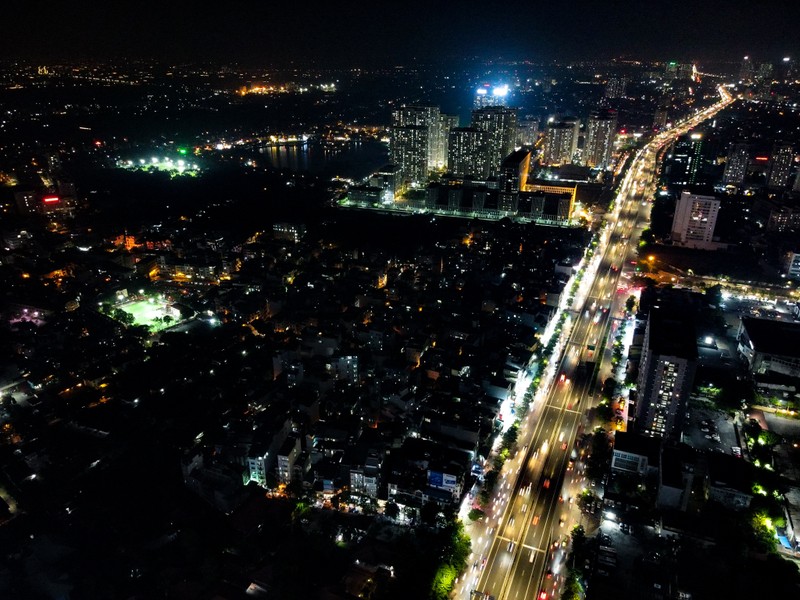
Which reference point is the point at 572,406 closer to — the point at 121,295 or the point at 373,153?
the point at 121,295

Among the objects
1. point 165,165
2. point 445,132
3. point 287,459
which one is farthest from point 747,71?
point 287,459

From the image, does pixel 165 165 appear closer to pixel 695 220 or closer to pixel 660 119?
pixel 695 220

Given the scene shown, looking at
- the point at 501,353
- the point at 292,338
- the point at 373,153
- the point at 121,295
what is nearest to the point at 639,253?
the point at 501,353

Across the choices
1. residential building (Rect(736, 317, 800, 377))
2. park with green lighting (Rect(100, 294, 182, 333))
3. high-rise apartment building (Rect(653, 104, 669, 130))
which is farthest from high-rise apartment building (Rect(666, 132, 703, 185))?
park with green lighting (Rect(100, 294, 182, 333))

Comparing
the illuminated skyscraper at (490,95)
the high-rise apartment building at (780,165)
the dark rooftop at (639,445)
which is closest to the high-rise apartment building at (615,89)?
the illuminated skyscraper at (490,95)

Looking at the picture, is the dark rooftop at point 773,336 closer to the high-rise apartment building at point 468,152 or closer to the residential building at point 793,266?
the residential building at point 793,266

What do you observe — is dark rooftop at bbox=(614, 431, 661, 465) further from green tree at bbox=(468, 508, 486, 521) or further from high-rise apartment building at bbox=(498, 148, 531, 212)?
high-rise apartment building at bbox=(498, 148, 531, 212)
